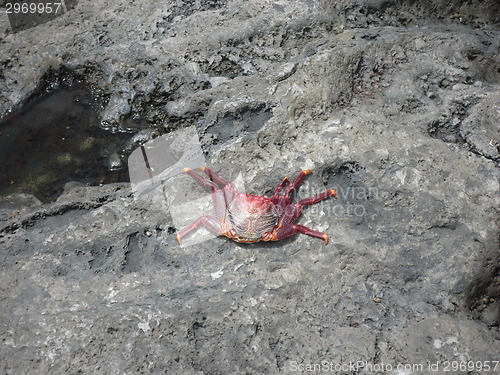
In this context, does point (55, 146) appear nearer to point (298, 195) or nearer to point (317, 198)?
point (298, 195)

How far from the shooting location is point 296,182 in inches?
134

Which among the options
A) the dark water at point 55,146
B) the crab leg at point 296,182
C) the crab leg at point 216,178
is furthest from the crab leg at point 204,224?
the dark water at point 55,146

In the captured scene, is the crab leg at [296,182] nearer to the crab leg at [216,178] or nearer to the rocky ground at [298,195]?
the rocky ground at [298,195]

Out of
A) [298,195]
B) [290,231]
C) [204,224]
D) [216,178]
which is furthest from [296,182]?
[204,224]

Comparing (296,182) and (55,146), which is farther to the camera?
(55,146)

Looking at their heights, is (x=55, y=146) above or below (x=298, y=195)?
above

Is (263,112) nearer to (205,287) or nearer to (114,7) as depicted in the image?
(205,287)

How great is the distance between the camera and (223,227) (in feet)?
10.6

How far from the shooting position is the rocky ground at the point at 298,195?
2850 millimetres

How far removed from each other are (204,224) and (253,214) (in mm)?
344

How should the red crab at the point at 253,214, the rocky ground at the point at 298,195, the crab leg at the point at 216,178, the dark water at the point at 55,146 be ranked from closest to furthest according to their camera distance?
the rocky ground at the point at 298,195 < the red crab at the point at 253,214 < the crab leg at the point at 216,178 < the dark water at the point at 55,146

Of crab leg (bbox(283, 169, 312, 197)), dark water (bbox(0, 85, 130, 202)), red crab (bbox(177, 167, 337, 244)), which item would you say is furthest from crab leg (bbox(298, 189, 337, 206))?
dark water (bbox(0, 85, 130, 202))

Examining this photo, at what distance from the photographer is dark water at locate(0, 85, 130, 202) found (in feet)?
13.4

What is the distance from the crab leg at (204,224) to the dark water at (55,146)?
111 centimetres
